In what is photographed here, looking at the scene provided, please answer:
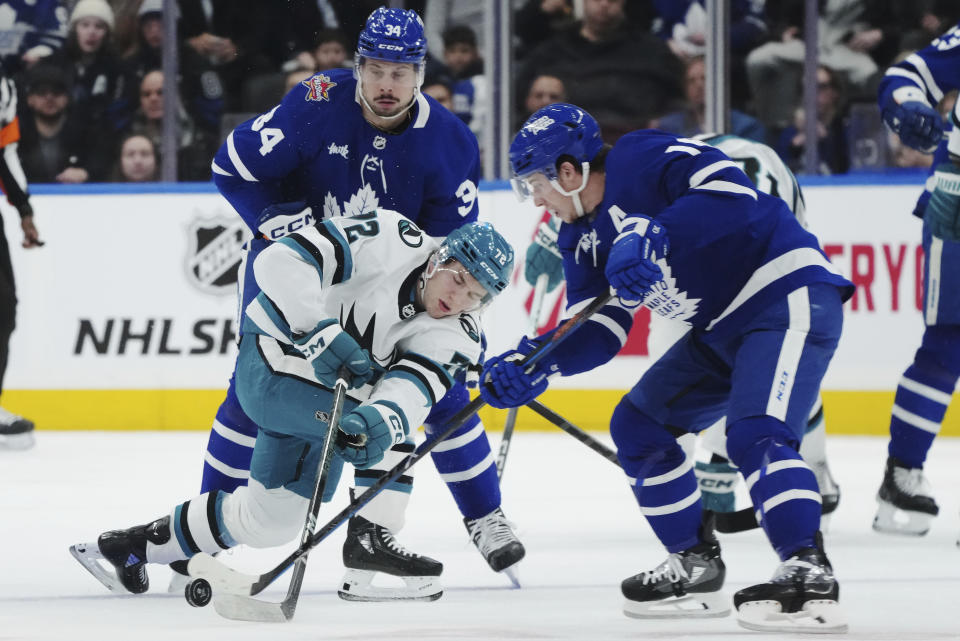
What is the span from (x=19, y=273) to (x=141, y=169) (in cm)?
76

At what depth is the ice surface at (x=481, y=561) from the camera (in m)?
2.92

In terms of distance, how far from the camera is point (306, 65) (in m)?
7.17

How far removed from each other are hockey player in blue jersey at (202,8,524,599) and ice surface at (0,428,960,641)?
0.26m

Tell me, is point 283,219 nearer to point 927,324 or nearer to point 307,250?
point 307,250

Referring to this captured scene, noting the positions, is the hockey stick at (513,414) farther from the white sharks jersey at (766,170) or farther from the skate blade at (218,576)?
the skate blade at (218,576)

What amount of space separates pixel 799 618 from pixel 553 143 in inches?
39.6

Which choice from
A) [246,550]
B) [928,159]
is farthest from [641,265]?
[928,159]

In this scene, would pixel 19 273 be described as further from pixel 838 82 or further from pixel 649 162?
pixel 649 162

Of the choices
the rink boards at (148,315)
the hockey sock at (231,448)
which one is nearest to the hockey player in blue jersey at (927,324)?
the hockey sock at (231,448)

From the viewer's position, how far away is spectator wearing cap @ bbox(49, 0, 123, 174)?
7.11m

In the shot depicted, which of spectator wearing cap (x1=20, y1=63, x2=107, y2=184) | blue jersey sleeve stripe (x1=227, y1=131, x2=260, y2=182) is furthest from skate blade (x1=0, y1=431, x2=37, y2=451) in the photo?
blue jersey sleeve stripe (x1=227, y1=131, x2=260, y2=182)

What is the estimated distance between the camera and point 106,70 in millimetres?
7125

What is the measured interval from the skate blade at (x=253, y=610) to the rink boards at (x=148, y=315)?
3657mm

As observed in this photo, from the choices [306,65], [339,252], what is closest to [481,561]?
[339,252]
